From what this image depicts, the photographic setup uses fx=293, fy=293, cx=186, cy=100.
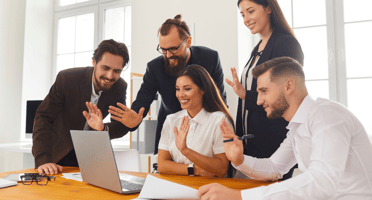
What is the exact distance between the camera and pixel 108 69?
192cm

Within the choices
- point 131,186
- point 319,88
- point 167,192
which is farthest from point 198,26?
point 167,192

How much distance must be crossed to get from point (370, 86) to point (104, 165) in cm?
296

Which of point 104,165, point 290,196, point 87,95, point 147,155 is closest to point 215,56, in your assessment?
point 87,95

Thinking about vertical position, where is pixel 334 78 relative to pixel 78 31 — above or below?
below

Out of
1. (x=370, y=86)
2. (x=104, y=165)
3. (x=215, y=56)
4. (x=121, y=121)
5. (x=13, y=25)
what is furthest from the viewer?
(x=13, y=25)

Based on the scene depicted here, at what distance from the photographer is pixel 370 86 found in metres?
3.04

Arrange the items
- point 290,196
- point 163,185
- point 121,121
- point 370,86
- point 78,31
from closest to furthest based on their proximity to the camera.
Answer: point 290,196 < point 163,185 < point 121,121 < point 370,86 < point 78,31

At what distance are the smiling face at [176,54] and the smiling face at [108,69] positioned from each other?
319 mm

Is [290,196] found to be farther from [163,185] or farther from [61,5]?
[61,5]

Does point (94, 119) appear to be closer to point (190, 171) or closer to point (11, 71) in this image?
point (190, 171)

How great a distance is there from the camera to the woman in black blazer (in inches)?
59.6

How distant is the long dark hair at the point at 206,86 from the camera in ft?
6.01

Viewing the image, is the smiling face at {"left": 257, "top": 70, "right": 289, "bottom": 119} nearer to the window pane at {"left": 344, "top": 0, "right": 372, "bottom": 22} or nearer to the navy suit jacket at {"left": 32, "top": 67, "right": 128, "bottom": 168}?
the navy suit jacket at {"left": 32, "top": 67, "right": 128, "bottom": 168}

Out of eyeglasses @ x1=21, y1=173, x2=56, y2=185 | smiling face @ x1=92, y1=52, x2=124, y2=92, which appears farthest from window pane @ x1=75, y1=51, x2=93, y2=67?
eyeglasses @ x1=21, y1=173, x2=56, y2=185
